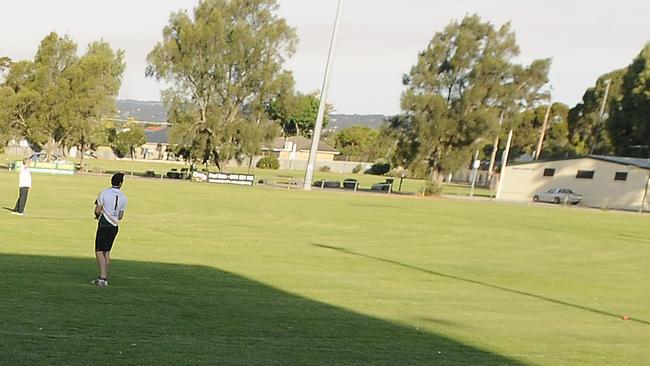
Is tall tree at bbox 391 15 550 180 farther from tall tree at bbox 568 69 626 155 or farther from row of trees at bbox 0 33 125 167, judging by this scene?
row of trees at bbox 0 33 125 167

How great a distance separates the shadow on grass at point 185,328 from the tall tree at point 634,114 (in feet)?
237

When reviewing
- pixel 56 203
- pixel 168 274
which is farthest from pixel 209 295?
pixel 56 203

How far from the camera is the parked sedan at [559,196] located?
6506 centimetres

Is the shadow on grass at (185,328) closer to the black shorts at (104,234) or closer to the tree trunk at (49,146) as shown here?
the black shorts at (104,234)

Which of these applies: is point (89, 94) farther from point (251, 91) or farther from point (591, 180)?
point (591, 180)

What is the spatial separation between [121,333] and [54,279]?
381 cm

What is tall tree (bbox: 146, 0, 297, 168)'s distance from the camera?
67375 millimetres

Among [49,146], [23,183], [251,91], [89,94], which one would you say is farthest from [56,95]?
[23,183]

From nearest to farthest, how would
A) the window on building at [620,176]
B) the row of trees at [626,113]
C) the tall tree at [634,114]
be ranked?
the window on building at [620,176], the tall tree at [634,114], the row of trees at [626,113]

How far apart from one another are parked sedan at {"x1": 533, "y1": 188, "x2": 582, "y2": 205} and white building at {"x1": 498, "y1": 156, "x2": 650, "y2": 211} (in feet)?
4.79

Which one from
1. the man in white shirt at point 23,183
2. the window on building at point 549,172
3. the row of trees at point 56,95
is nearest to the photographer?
the man in white shirt at point 23,183

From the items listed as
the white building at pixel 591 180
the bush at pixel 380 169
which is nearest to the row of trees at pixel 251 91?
the white building at pixel 591 180

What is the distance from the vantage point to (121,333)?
7.88 metres

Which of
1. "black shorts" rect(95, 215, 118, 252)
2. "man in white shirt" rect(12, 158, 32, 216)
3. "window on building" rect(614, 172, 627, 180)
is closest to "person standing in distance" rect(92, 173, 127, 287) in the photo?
"black shorts" rect(95, 215, 118, 252)
